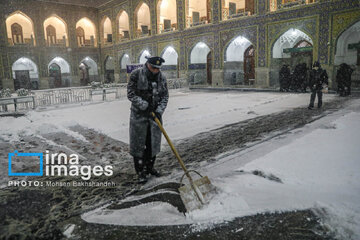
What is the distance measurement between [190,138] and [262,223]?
9.79 ft

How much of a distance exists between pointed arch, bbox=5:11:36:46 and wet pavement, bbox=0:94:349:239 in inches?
874

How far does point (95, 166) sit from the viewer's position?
3768 mm

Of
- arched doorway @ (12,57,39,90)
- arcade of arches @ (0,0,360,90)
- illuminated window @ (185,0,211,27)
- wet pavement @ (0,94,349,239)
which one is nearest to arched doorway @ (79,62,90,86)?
arcade of arches @ (0,0,360,90)

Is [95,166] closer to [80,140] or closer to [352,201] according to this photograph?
[80,140]

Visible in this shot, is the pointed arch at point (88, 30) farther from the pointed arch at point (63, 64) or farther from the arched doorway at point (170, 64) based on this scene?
the arched doorway at point (170, 64)

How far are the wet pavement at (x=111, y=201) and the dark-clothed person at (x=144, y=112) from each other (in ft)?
1.26

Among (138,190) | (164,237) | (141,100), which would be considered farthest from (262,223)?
(141,100)

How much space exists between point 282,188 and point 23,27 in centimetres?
2800

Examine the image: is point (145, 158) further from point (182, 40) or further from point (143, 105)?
point (182, 40)

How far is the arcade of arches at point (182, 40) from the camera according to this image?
13.1 metres

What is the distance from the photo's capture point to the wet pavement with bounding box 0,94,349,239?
6.77 ft

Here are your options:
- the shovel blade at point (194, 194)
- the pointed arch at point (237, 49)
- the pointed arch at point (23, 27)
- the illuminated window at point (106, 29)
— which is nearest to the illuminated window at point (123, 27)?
the illuminated window at point (106, 29)

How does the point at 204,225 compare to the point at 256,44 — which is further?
the point at 256,44

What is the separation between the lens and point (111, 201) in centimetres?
263
